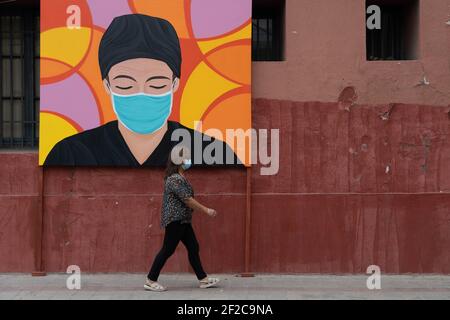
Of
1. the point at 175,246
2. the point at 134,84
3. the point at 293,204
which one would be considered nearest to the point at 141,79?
the point at 134,84

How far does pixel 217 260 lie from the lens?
935cm

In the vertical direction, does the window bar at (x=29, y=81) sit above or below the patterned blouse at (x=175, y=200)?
above

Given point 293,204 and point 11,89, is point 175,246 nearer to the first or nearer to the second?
point 293,204

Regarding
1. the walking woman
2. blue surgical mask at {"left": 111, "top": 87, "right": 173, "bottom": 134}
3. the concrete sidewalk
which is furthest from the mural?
the concrete sidewalk

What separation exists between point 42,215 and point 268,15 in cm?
432

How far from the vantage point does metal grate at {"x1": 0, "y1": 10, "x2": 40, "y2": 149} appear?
9852 millimetres

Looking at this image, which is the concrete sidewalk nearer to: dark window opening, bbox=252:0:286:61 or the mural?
the mural

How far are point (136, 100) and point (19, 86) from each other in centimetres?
185

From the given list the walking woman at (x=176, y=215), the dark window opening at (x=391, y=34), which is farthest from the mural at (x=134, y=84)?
the dark window opening at (x=391, y=34)

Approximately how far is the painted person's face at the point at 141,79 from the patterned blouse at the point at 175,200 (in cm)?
164

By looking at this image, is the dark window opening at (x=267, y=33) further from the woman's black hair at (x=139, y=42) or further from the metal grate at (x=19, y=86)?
the metal grate at (x=19, y=86)

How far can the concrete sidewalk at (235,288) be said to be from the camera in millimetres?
8180

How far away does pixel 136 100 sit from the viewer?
30.8 ft

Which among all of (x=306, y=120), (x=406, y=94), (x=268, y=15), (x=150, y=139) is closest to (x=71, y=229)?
(x=150, y=139)
